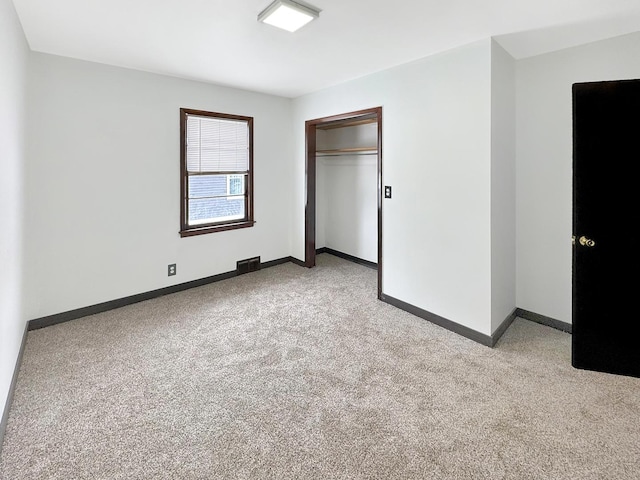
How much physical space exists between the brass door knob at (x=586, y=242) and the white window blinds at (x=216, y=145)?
147 inches

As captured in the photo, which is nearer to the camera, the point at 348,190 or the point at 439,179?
the point at 439,179

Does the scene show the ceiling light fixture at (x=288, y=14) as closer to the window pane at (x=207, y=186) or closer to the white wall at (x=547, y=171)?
the white wall at (x=547, y=171)

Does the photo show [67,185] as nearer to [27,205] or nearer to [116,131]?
[27,205]

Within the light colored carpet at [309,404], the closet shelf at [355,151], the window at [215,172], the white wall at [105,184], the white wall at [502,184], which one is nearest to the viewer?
the light colored carpet at [309,404]

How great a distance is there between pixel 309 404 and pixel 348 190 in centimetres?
382

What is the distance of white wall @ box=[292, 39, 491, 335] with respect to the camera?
278cm

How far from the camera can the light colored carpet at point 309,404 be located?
5.39ft

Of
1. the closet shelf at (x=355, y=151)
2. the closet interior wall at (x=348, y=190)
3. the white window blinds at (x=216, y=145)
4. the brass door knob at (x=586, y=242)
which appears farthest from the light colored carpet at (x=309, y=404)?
the closet shelf at (x=355, y=151)

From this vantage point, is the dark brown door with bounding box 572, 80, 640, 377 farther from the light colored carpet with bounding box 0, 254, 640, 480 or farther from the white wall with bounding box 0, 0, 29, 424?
the white wall with bounding box 0, 0, 29, 424

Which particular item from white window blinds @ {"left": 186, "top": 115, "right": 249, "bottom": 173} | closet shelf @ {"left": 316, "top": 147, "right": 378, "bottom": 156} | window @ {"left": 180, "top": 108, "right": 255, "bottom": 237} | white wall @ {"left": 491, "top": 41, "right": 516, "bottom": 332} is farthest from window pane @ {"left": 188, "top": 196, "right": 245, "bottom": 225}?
white wall @ {"left": 491, "top": 41, "right": 516, "bottom": 332}

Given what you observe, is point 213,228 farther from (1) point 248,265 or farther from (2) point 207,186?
(1) point 248,265

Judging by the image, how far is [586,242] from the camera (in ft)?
8.04

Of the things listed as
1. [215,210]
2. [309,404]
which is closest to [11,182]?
[215,210]

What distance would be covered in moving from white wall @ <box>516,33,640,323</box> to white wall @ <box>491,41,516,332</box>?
3.6 inches
